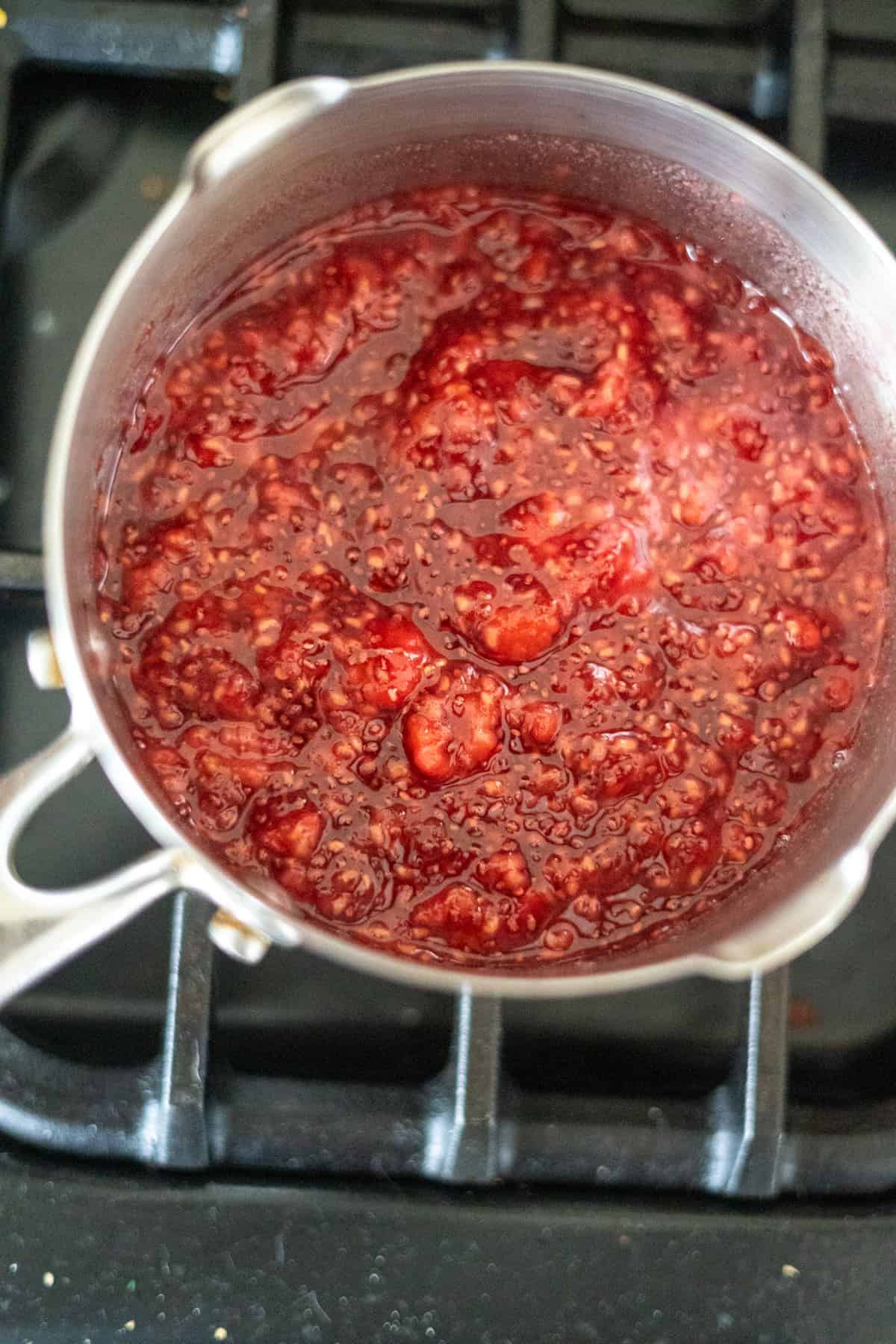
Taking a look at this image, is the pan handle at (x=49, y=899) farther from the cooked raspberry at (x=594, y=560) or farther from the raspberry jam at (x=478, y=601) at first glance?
the cooked raspberry at (x=594, y=560)

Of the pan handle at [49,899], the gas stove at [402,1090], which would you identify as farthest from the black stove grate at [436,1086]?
the pan handle at [49,899]

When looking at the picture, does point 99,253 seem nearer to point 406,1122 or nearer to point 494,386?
point 494,386

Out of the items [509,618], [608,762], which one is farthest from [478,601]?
[608,762]

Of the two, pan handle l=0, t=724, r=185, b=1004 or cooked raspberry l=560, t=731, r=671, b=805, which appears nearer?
pan handle l=0, t=724, r=185, b=1004

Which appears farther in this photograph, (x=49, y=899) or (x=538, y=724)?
(x=538, y=724)

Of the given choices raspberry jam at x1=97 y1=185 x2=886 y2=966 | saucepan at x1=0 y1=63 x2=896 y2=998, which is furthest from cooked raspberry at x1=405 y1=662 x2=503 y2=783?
saucepan at x1=0 y1=63 x2=896 y2=998

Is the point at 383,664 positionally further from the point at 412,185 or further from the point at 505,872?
the point at 412,185

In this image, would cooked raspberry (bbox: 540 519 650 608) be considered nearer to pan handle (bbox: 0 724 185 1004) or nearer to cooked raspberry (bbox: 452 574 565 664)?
cooked raspberry (bbox: 452 574 565 664)
